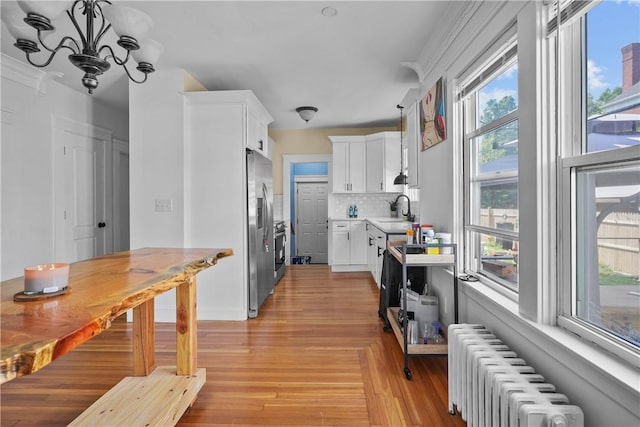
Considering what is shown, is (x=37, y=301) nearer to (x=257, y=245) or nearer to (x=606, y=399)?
(x=606, y=399)

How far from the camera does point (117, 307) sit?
98 centimetres

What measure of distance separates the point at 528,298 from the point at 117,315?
65.9 inches

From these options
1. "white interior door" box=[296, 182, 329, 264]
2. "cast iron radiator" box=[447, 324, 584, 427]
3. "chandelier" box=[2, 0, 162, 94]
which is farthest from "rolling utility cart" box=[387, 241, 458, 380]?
"white interior door" box=[296, 182, 329, 264]

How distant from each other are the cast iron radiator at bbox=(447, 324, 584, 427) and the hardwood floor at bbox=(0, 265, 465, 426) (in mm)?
328

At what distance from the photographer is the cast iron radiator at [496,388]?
1045 millimetres

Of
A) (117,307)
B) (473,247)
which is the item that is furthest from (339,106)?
(117,307)

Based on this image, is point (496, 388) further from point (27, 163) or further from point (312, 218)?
point (312, 218)

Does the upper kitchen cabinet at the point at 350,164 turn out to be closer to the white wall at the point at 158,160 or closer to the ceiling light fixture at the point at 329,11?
the white wall at the point at 158,160

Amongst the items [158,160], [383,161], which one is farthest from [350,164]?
[158,160]

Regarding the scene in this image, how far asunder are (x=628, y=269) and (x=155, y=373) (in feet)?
7.70

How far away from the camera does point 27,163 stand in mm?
3188

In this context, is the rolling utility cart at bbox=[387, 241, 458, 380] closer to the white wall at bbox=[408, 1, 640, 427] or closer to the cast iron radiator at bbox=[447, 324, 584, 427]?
the white wall at bbox=[408, 1, 640, 427]

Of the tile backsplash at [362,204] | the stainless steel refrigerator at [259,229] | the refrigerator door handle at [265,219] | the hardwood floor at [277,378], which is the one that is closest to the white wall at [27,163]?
the hardwood floor at [277,378]

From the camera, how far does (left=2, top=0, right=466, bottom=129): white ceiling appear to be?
228 centimetres
